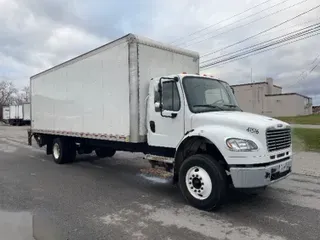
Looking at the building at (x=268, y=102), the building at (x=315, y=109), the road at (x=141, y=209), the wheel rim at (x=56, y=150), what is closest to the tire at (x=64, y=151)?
the wheel rim at (x=56, y=150)

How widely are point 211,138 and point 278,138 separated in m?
1.28

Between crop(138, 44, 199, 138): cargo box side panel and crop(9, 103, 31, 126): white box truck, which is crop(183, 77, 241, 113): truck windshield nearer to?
crop(138, 44, 199, 138): cargo box side panel

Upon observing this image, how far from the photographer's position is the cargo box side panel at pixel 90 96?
726 centimetres

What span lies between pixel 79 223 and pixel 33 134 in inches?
360

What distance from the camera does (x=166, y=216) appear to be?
16.9 ft

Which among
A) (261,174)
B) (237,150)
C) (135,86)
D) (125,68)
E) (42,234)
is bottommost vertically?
(42,234)

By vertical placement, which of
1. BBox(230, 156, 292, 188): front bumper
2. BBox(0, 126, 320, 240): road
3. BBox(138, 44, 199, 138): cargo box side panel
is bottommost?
BBox(0, 126, 320, 240): road

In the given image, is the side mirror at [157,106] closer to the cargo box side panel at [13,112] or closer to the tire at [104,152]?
the tire at [104,152]

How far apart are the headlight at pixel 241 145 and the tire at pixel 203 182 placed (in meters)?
0.47

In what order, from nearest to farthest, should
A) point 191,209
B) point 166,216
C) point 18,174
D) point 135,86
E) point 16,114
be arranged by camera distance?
1. point 166,216
2. point 191,209
3. point 135,86
4. point 18,174
5. point 16,114

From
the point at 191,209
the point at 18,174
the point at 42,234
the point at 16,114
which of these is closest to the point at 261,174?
the point at 191,209

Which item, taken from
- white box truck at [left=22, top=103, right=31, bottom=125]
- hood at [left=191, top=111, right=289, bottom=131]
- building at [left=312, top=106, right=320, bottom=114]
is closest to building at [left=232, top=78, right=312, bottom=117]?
building at [left=312, top=106, right=320, bottom=114]

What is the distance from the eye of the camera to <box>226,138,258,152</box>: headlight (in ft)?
16.5

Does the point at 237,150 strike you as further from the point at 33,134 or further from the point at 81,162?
the point at 33,134
